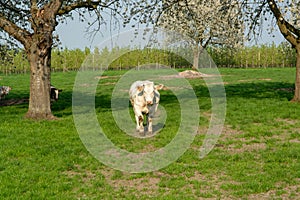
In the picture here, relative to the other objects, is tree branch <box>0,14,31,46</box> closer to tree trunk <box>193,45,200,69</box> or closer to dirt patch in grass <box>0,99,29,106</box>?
dirt patch in grass <box>0,99,29,106</box>

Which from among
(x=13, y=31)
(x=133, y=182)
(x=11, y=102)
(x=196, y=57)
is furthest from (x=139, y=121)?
(x=196, y=57)

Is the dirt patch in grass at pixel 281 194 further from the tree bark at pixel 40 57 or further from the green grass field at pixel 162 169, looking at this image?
the tree bark at pixel 40 57

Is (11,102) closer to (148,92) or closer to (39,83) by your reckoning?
(39,83)

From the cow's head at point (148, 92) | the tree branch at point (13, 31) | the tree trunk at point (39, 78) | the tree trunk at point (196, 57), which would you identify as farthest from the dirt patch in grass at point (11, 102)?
the tree trunk at point (196, 57)

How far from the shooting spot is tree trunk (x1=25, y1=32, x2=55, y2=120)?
640 inches

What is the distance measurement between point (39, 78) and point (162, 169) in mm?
9010

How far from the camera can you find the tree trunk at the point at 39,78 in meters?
16.3

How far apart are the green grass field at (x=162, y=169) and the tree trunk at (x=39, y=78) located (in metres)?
0.78

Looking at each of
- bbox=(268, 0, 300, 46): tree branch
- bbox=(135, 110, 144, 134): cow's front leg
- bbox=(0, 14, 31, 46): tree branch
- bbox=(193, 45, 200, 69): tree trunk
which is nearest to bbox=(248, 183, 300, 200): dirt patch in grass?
bbox=(135, 110, 144, 134): cow's front leg

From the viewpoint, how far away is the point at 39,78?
53.8ft

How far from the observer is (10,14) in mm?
21078

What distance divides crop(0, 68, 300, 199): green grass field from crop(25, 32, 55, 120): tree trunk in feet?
2.57

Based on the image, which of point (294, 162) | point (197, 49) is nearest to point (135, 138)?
point (294, 162)

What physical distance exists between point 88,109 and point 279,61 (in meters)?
74.5
